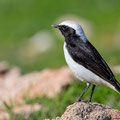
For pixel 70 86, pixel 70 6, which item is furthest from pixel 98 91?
pixel 70 6

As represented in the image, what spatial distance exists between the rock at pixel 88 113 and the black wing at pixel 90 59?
51 cm

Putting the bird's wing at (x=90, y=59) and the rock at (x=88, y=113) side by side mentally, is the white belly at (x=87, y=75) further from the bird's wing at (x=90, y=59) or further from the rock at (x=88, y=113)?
the rock at (x=88, y=113)

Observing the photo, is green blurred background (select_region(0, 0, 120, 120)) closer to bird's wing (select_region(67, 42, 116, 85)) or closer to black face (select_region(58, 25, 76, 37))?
black face (select_region(58, 25, 76, 37))

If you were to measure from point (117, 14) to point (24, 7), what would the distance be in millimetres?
6255

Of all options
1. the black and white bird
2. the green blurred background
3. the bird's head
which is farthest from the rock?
the green blurred background

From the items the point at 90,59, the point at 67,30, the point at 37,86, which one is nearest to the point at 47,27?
the point at 37,86

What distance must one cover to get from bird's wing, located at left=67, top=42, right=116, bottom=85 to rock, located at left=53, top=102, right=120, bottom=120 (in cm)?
52

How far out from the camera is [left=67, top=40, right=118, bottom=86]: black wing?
24.8 feet

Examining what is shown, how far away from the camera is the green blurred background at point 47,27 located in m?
22.8

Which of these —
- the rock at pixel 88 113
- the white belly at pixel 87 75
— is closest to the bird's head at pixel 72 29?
the white belly at pixel 87 75

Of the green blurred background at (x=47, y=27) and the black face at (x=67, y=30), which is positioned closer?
the black face at (x=67, y=30)

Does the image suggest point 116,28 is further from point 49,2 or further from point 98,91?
point 98,91

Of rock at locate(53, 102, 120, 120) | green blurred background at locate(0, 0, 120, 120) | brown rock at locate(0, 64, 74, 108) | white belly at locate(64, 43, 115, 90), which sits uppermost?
green blurred background at locate(0, 0, 120, 120)

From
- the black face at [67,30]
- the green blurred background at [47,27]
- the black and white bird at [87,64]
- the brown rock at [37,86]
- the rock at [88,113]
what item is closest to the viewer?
the rock at [88,113]
